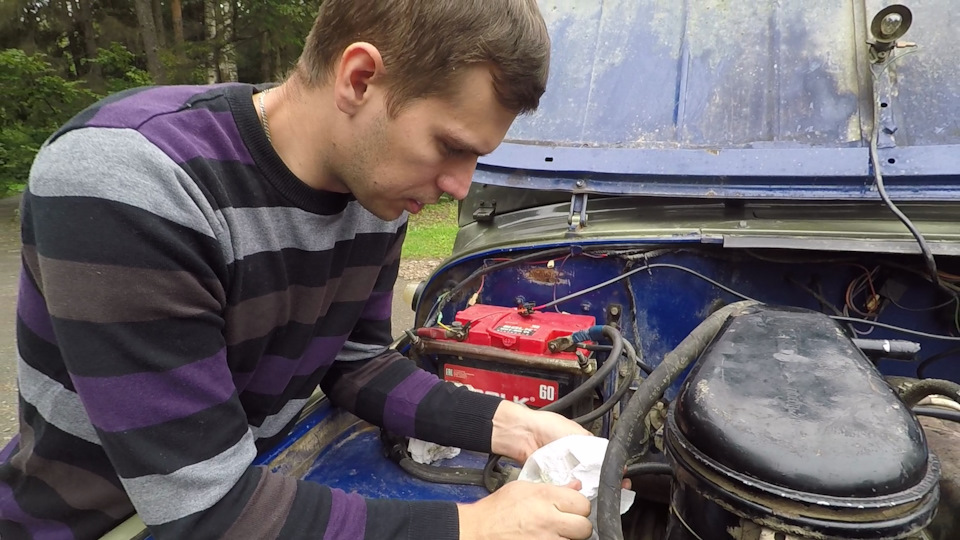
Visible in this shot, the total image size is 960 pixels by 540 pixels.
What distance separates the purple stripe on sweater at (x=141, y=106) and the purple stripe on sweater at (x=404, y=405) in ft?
2.45

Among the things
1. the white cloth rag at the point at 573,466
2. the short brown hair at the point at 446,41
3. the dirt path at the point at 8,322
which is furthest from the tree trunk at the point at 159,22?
the white cloth rag at the point at 573,466

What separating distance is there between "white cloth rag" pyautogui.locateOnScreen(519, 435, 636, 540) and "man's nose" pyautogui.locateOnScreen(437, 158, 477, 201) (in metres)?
0.50

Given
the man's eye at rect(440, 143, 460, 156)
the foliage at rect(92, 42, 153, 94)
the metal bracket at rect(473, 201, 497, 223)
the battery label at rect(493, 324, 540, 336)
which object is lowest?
the battery label at rect(493, 324, 540, 336)

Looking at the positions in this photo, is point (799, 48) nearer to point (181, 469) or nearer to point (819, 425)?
point (819, 425)

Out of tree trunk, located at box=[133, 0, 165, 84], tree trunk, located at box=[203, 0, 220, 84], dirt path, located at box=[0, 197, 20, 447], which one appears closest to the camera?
dirt path, located at box=[0, 197, 20, 447]

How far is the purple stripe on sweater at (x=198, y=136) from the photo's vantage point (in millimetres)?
906

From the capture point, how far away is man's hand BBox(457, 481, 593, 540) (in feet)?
3.12

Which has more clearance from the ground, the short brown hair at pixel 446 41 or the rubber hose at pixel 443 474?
the short brown hair at pixel 446 41

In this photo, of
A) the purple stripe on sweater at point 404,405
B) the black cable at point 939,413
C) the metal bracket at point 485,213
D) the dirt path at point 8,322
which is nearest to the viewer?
the black cable at point 939,413

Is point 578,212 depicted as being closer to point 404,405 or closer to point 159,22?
point 404,405

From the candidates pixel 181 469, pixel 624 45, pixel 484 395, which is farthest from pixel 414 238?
pixel 181 469

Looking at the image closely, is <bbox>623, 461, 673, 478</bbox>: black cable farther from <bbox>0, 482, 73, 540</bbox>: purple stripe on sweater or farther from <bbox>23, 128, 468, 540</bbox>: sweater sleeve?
<bbox>0, 482, 73, 540</bbox>: purple stripe on sweater

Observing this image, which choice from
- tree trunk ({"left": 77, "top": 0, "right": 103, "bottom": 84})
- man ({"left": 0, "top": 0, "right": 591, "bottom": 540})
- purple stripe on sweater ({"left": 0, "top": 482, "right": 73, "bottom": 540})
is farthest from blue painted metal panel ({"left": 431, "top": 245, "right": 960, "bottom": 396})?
tree trunk ({"left": 77, "top": 0, "right": 103, "bottom": 84})

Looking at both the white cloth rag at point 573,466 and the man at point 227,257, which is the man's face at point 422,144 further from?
the white cloth rag at point 573,466
